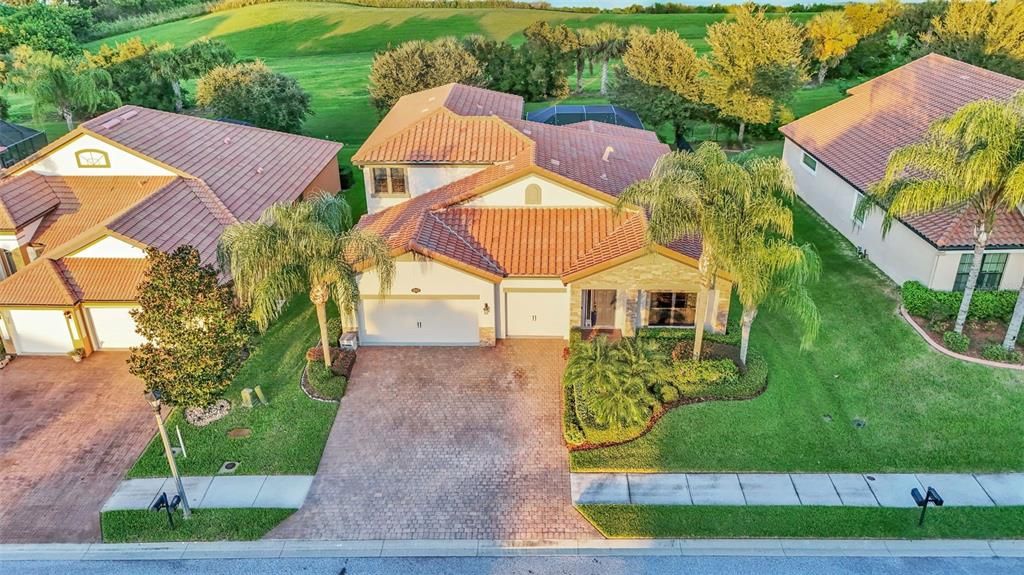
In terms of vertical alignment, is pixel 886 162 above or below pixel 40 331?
above

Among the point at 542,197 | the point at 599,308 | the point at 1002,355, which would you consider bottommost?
the point at 1002,355

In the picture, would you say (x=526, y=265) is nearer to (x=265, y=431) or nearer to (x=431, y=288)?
(x=431, y=288)

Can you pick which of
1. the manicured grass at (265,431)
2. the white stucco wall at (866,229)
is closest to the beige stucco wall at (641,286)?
the white stucco wall at (866,229)

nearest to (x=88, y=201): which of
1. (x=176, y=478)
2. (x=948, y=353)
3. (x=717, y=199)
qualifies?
(x=176, y=478)

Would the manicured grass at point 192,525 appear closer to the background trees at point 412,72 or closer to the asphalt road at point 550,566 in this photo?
the asphalt road at point 550,566

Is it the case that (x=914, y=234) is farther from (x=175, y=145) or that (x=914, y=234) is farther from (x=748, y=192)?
(x=175, y=145)

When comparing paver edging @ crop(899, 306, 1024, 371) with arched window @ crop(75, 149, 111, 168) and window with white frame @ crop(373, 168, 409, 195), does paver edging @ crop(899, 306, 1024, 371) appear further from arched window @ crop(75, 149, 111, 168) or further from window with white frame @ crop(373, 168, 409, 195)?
arched window @ crop(75, 149, 111, 168)
